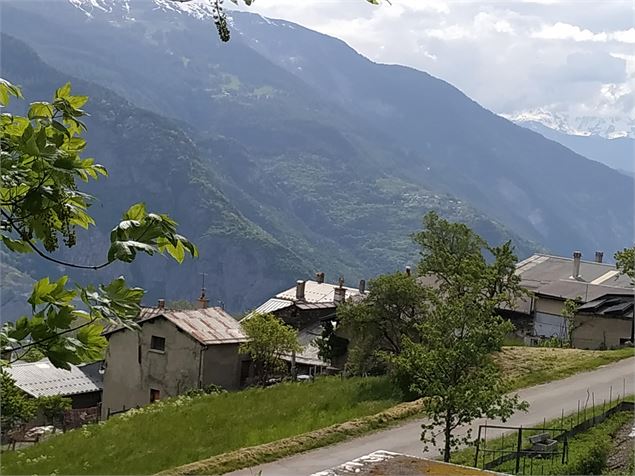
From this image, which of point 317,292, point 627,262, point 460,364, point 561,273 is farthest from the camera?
point 317,292

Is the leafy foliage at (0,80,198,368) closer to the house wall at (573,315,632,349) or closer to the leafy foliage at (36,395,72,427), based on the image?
the house wall at (573,315,632,349)

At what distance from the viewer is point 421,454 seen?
17312 mm

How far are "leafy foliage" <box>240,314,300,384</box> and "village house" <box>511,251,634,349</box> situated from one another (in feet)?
38.4

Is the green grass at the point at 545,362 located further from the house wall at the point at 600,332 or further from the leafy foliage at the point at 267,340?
the leafy foliage at the point at 267,340

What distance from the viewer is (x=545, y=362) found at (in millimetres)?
26312

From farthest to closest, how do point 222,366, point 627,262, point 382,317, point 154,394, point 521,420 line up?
point 154,394, point 222,366, point 627,262, point 382,317, point 521,420

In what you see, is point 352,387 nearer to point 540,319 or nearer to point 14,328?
point 540,319

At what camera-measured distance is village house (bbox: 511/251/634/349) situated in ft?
114

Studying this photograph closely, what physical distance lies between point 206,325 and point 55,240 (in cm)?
3371

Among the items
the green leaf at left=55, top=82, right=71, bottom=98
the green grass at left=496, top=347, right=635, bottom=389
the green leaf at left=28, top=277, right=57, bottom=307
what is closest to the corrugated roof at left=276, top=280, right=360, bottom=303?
the green grass at left=496, top=347, right=635, bottom=389

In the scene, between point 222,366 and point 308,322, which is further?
point 308,322

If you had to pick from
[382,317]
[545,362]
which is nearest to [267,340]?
[382,317]

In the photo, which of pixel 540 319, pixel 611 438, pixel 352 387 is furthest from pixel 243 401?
pixel 540 319

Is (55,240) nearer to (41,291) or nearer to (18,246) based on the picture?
(18,246)
